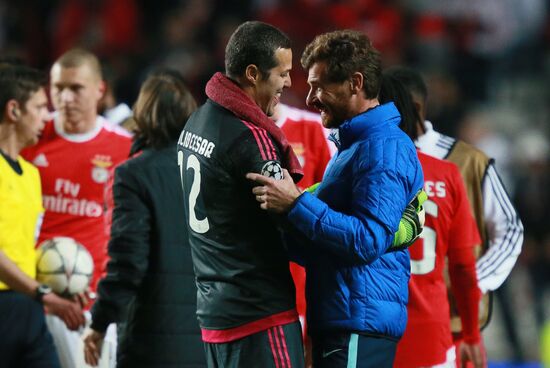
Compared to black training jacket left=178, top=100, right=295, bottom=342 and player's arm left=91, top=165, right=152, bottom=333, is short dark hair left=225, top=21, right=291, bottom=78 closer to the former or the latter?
black training jacket left=178, top=100, right=295, bottom=342

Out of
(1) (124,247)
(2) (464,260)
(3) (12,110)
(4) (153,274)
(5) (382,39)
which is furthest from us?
(5) (382,39)

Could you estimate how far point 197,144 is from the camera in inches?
170

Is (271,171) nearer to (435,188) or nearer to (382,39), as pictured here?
(435,188)

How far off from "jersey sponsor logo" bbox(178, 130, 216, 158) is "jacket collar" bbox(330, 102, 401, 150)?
513 millimetres

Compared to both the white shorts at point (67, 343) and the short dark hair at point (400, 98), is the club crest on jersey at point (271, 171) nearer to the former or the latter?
the short dark hair at point (400, 98)

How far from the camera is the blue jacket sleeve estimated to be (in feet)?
13.1

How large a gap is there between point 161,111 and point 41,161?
156 centimetres

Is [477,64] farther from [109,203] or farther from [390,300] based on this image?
[390,300]

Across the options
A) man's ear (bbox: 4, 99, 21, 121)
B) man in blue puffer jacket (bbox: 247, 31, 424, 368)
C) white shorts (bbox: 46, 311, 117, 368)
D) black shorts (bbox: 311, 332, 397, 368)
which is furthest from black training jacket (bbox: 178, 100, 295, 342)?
white shorts (bbox: 46, 311, 117, 368)

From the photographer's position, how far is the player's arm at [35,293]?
5.49m

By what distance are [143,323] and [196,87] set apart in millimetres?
7549

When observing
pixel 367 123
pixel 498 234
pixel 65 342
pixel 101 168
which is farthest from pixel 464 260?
pixel 65 342

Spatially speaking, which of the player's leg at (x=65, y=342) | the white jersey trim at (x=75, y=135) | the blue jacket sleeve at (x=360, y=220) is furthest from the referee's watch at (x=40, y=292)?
the blue jacket sleeve at (x=360, y=220)

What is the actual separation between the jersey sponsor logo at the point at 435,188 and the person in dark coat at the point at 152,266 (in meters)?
1.19
